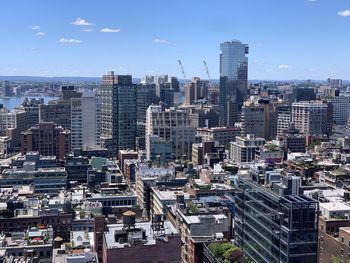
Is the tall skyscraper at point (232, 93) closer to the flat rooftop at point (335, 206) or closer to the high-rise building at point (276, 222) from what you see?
the flat rooftop at point (335, 206)

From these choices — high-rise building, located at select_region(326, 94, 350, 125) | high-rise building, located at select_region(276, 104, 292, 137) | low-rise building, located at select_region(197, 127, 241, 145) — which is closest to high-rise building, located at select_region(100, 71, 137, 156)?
low-rise building, located at select_region(197, 127, 241, 145)

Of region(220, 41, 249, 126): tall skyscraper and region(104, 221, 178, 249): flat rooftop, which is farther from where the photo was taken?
region(220, 41, 249, 126): tall skyscraper

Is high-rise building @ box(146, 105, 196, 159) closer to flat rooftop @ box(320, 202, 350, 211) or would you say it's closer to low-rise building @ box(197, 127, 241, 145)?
low-rise building @ box(197, 127, 241, 145)

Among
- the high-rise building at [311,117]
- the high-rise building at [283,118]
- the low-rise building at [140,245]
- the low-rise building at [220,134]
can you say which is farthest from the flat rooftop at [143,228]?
the high-rise building at [283,118]

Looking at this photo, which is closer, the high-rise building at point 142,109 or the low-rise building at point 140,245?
the low-rise building at point 140,245

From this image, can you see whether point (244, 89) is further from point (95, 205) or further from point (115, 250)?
point (115, 250)

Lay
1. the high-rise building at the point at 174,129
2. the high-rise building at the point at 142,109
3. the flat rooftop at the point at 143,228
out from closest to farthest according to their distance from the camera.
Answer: the flat rooftop at the point at 143,228 → the high-rise building at the point at 174,129 → the high-rise building at the point at 142,109

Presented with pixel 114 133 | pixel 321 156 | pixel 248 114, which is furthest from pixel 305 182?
pixel 248 114
